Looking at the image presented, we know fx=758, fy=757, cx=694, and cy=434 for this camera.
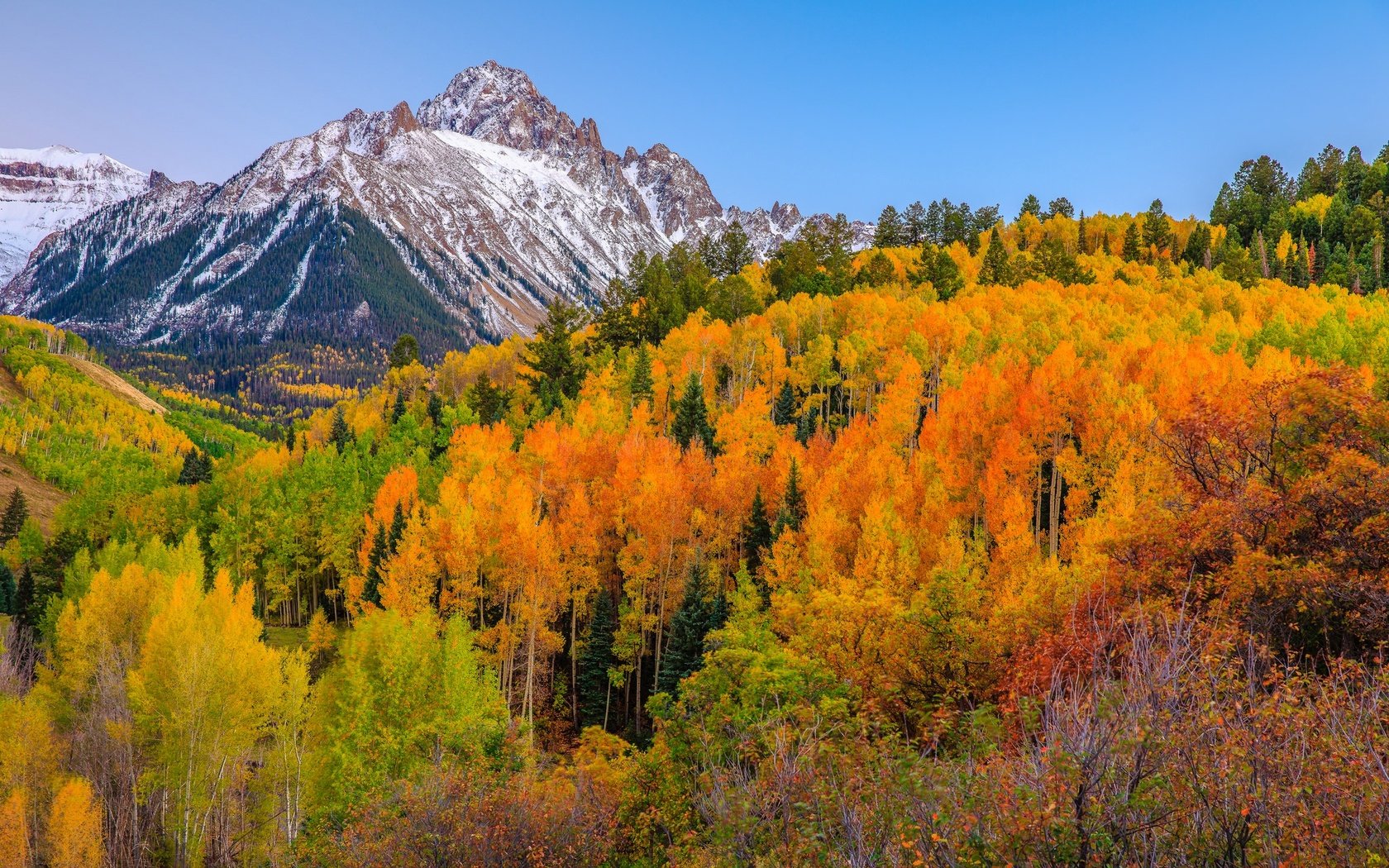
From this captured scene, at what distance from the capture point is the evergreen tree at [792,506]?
145ft

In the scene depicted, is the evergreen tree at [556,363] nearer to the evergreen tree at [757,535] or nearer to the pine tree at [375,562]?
the pine tree at [375,562]

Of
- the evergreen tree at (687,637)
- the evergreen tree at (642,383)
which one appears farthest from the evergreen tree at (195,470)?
the evergreen tree at (687,637)

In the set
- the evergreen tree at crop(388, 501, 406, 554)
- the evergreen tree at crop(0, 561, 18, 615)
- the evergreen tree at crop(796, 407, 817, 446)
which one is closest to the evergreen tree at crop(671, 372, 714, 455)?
the evergreen tree at crop(796, 407, 817, 446)

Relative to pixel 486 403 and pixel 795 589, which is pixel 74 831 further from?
pixel 486 403

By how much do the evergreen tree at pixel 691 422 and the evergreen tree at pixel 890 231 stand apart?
5767 cm

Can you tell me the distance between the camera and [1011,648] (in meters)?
19.8

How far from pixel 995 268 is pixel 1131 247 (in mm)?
29150

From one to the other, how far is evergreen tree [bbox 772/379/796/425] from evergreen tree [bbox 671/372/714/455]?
7.21 metres

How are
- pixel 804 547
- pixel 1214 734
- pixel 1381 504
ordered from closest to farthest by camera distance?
pixel 1214 734, pixel 1381 504, pixel 804 547

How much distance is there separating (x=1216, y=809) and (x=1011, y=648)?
1243 cm

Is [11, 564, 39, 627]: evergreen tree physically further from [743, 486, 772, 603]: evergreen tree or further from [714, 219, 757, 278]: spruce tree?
[714, 219, 757, 278]: spruce tree

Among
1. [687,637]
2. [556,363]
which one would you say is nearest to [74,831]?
[687,637]

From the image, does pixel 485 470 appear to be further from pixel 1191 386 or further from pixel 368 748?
pixel 1191 386

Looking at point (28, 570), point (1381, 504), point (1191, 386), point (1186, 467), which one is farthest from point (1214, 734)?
point (28, 570)
